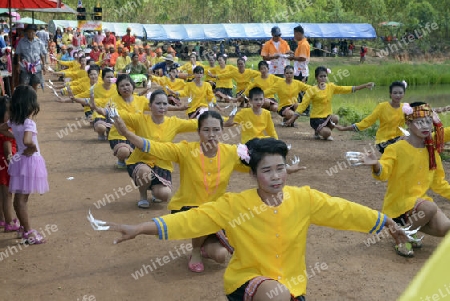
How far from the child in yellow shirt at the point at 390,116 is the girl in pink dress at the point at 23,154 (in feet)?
14.2

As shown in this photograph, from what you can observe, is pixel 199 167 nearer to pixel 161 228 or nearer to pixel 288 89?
pixel 161 228

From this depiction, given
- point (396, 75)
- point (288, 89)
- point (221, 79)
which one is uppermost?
point (288, 89)

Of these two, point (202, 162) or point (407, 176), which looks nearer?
point (202, 162)

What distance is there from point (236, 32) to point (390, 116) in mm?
29429

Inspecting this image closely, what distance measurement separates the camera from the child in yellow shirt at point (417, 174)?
5031 millimetres

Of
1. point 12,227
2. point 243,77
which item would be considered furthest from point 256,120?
point 243,77

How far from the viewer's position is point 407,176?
5129 mm

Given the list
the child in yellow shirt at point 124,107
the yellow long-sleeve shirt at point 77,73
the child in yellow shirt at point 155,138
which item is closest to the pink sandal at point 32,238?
the child in yellow shirt at point 155,138

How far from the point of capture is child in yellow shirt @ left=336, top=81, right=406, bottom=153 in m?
7.83

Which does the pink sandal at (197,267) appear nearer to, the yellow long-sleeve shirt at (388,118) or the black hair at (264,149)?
the black hair at (264,149)

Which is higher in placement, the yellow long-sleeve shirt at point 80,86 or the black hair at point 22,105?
the black hair at point 22,105

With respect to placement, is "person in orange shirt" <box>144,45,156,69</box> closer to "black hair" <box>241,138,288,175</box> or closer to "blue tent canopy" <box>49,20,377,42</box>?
"black hair" <box>241,138,288,175</box>

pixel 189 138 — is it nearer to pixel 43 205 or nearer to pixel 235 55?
pixel 43 205

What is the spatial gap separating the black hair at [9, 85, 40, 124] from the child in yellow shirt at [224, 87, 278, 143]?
3333 millimetres
